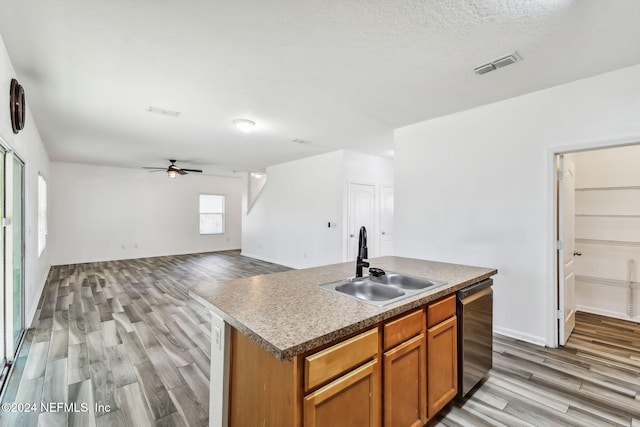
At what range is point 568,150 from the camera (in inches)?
108

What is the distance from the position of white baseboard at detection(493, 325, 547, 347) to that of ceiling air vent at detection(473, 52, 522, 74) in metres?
2.64

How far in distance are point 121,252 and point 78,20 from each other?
25.3ft

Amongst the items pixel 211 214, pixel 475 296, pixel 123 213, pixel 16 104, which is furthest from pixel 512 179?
pixel 123 213

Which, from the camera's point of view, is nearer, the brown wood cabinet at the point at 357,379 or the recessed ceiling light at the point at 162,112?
the brown wood cabinet at the point at 357,379

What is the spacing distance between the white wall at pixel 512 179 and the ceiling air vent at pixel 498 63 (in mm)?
236

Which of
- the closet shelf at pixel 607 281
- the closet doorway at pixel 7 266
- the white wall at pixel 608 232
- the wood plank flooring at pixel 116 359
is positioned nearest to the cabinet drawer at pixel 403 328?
the wood plank flooring at pixel 116 359

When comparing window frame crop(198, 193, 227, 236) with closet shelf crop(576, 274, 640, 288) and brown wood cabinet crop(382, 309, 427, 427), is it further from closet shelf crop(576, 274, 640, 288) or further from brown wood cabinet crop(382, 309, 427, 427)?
closet shelf crop(576, 274, 640, 288)

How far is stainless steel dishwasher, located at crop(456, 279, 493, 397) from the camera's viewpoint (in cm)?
199

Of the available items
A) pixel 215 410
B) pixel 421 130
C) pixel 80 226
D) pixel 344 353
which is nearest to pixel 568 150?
pixel 421 130

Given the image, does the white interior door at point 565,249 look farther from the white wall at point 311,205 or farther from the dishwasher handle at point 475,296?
the white wall at point 311,205

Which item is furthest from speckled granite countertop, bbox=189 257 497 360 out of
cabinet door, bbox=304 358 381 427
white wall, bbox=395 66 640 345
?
white wall, bbox=395 66 640 345

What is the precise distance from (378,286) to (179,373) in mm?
1840

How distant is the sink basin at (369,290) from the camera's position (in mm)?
1960

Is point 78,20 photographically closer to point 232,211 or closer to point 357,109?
point 357,109
